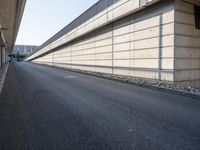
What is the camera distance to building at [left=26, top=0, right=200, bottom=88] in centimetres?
950

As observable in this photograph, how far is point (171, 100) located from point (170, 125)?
2588 mm

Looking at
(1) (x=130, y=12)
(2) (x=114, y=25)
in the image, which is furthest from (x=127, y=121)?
(2) (x=114, y=25)

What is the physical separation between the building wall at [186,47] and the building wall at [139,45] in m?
0.29

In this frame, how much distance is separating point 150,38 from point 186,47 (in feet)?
6.09

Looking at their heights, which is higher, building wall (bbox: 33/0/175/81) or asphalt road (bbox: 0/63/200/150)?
building wall (bbox: 33/0/175/81)

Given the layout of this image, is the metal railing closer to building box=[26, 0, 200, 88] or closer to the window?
building box=[26, 0, 200, 88]

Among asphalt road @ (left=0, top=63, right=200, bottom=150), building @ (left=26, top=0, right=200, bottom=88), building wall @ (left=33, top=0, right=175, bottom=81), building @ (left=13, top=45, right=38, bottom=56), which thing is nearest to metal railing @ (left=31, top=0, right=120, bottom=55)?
building @ (left=26, top=0, right=200, bottom=88)

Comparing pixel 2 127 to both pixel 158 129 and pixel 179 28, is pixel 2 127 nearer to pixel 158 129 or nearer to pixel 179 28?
pixel 158 129

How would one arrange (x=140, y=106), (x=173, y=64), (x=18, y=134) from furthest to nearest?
1. (x=173, y=64)
2. (x=140, y=106)
3. (x=18, y=134)

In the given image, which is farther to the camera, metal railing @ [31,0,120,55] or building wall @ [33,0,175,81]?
metal railing @ [31,0,120,55]

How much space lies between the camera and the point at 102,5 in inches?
619

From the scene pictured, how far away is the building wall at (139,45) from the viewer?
9.71 m

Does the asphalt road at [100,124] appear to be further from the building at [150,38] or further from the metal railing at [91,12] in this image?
the metal railing at [91,12]

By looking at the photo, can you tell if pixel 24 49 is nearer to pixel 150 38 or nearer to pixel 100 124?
pixel 150 38
